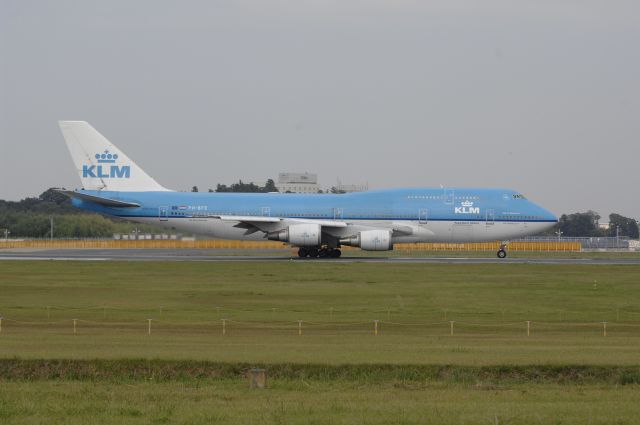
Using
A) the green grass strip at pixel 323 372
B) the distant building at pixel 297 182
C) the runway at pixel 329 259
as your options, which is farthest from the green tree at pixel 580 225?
the green grass strip at pixel 323 372

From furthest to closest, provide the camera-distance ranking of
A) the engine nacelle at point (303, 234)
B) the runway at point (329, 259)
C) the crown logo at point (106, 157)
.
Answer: the crown logo at point (106, 157) < the runway at point (329, 259) < the engine nacelle at point (303, 234)

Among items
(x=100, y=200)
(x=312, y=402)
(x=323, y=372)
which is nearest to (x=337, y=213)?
(x=100, y=200)

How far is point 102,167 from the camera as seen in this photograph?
7225 cm

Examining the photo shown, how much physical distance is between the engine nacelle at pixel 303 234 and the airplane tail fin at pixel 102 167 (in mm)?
11553

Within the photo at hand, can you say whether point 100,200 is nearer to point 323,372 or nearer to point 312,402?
point 323,372

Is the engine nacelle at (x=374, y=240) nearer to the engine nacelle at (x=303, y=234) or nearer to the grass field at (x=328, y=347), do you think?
the engine nacelle at (x=303, y=234)

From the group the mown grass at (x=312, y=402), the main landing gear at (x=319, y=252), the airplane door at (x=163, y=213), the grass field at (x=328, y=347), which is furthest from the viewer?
the main landing gear at (x=319, y=252)

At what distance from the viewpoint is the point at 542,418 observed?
16.0 metres

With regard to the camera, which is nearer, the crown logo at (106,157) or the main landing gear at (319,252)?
the main landing gear at (319,252)

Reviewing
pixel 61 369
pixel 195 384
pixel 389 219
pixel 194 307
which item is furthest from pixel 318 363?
pixel 389 219

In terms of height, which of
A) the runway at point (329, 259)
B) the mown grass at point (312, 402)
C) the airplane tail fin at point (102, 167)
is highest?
the airplane tail fin at point (102, 167)

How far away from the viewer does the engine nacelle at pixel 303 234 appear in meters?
66.8

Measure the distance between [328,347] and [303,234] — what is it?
41.8 m

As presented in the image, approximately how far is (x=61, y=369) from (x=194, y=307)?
16.6 m
